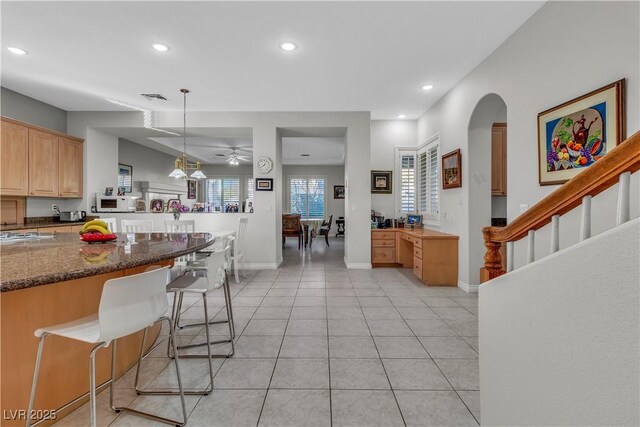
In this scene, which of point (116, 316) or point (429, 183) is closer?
point (116, 316)

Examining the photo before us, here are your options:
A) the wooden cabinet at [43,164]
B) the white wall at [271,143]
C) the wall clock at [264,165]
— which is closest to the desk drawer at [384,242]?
the white wall at [271,143]

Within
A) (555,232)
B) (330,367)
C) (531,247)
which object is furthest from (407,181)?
(555,232)

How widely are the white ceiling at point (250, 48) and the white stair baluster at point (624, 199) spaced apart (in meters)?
2.31

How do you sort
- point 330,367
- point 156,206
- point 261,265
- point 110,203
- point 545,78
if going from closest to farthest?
point 330,367 → point 545,78 → point 110,203 → point 261,265 → point 156,206

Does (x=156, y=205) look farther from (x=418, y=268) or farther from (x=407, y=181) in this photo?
(x=407, y=181)

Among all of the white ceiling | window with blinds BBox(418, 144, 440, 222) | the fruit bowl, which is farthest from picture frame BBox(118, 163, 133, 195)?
window with blinds BBox(418, 144, 440, 222)

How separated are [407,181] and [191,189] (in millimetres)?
7812

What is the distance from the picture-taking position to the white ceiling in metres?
2.54

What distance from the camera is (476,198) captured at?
3756 millimetres

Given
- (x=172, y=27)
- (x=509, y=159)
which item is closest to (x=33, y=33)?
(x=172, y=27)

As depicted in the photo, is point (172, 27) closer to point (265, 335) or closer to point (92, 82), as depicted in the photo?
point (92, 82)

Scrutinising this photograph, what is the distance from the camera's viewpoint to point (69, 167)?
4906mm

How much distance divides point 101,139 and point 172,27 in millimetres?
3826

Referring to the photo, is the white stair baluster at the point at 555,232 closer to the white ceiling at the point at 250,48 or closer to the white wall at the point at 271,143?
the white ceiling at the point at 250,48
